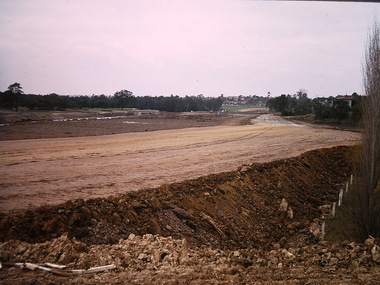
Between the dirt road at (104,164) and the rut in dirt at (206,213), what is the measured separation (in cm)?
146

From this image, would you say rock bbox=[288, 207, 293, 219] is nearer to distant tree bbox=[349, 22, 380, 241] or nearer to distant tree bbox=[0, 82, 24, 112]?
distant tree bbox=[349, 22, 380, 241]

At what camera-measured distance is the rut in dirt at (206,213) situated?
6.95m

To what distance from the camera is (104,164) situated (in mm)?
→ 15023

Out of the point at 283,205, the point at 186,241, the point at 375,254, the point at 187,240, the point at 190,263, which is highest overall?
the point at 375,254

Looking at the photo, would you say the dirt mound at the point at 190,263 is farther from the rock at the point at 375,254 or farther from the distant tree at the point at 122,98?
the distant tree at the point at 122,98

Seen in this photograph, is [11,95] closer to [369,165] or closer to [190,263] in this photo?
[190,263]

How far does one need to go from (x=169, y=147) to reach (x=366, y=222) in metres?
14.3

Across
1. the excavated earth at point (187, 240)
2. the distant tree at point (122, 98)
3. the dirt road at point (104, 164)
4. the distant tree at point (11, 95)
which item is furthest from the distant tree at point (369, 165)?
the distant tree at point (122, 98)

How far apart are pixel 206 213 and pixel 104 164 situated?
6.50 metres

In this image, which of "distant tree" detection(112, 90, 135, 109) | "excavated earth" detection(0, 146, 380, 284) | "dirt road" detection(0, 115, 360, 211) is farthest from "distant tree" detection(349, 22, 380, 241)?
"distant tree" detection(112, 90, 135, 109)

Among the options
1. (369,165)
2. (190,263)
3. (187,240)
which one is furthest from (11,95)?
(369,165)

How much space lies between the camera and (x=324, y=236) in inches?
439

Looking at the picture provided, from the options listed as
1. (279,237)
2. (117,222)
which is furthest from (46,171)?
(279,237)

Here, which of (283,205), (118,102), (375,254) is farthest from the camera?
(118,102)
